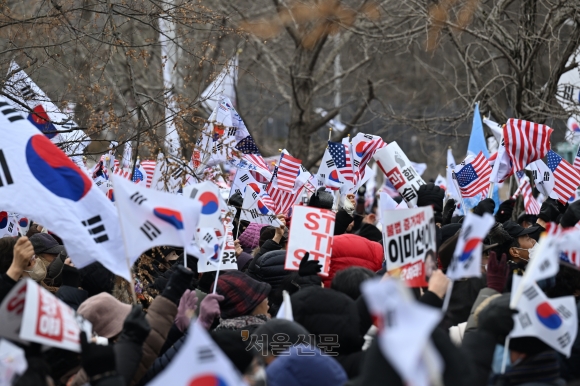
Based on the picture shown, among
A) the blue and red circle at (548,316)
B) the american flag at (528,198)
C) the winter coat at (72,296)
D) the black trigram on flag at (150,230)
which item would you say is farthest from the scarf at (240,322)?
the american flag at (528,198)

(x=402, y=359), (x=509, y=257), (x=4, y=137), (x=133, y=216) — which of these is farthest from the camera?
(x=509, y=257)

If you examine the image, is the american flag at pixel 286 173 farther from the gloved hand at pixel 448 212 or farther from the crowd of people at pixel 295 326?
the crowd of people at pixel 295 326

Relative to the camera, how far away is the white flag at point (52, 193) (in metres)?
5.31

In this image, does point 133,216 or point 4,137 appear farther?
point 4,137

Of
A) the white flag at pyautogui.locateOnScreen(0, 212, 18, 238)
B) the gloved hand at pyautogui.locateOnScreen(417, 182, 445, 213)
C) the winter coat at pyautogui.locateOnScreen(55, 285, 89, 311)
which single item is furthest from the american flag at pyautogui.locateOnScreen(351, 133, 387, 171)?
the winter coat at pyautogui.locateOnScreen(55, 285, 89, 311)

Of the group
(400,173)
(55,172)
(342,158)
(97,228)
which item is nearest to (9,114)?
(55,172)

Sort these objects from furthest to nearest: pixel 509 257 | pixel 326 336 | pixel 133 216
Result: pixel 509 257
pixel 133 216
pixel 326 336

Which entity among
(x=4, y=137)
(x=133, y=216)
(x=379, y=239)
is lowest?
(x=379, y=239)

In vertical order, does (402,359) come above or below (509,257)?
above

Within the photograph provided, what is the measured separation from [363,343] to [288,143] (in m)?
11.7

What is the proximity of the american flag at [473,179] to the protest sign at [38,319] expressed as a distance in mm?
6835

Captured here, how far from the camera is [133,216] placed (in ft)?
16.8

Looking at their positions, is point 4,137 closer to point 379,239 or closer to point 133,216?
point 133,216

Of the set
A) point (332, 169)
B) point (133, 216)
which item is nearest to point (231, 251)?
point (133, 216)
